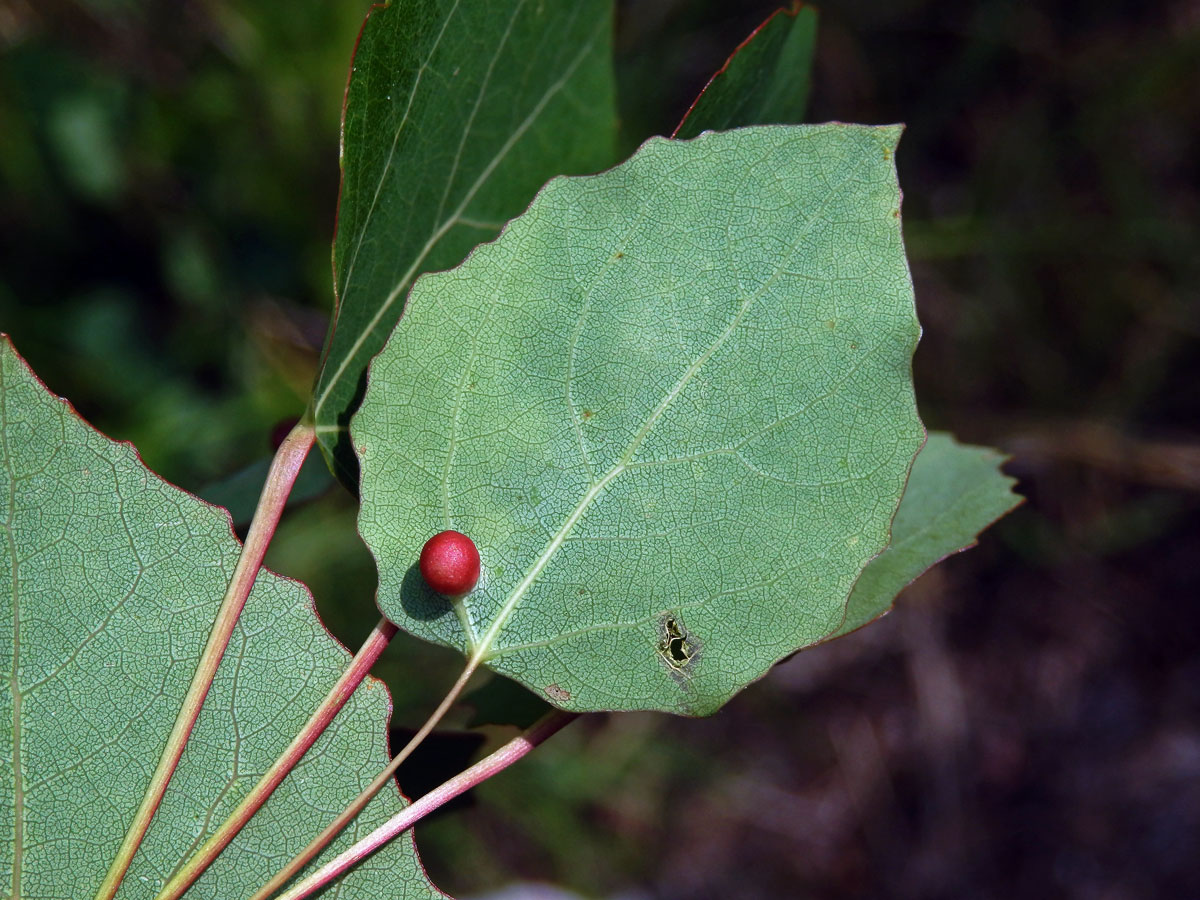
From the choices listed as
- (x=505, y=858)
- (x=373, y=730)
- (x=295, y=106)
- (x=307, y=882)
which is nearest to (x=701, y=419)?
(x=373, y=730)

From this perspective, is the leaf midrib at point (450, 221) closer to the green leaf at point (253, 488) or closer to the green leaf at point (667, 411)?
the green leaf at point (667, 411)

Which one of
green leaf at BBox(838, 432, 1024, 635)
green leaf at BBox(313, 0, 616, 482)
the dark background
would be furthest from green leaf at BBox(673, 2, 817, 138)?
the dark background

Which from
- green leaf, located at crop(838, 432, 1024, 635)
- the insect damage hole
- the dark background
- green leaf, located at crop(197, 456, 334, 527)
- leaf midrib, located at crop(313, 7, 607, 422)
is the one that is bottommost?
the dark background

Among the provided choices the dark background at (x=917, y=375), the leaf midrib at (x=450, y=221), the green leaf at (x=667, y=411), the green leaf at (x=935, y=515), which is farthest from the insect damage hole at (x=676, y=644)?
the dark background at (x=917, y=375)

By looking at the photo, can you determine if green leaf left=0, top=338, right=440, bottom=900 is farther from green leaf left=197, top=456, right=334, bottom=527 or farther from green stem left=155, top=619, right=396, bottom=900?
green leaf left=197, top=456, right=334, bottom=527

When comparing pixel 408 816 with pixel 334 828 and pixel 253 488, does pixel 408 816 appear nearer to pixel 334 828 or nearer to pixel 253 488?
pixel 334 828

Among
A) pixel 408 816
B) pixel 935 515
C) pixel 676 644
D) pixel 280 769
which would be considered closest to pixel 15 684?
pixel 280 769
